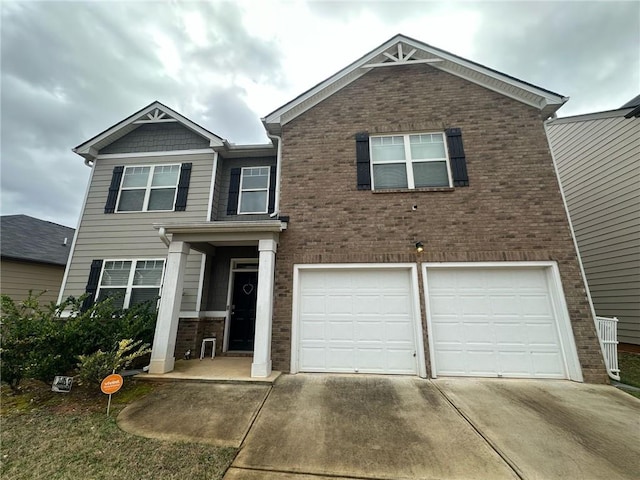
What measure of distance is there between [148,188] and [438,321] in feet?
29.3

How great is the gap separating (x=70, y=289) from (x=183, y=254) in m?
4.43

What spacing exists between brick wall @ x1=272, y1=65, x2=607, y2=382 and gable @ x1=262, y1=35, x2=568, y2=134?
17cm

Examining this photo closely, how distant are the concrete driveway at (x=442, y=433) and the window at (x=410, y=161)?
14.4 ft

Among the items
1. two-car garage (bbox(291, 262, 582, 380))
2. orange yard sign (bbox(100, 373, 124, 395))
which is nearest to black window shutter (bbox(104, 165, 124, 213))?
orange yard sign (bbox(100, 373, 124, 395))

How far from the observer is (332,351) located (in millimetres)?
5359

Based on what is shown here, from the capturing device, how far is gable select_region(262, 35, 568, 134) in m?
6.41

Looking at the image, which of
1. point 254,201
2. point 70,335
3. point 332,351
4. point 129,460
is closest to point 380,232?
point 332,351

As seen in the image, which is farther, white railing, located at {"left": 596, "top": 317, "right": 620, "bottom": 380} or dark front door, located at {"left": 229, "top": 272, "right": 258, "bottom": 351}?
dark front door, located at {"left": 229, "top": 272, "right": 258, "bottom": 351}

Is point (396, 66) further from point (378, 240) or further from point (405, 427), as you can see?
point (405, 427)

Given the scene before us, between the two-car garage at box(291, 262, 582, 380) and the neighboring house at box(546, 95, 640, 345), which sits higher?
the neighboring house at box(546, 95, 640, 345)

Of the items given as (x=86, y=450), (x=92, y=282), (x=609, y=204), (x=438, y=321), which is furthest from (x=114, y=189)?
(x=609, y=204)

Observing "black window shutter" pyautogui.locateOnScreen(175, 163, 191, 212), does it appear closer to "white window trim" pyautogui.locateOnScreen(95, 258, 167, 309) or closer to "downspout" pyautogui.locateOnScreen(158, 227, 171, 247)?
"white window trim" pyautogui.locateOnScreen(95, 258, 167, 309)

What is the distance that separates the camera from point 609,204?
777cm

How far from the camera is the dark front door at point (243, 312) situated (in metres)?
6.98
